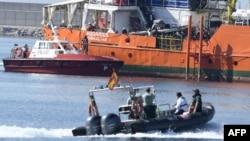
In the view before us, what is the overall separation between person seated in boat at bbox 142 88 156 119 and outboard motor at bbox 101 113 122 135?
140 centimetres

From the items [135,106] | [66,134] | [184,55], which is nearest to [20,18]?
[184,55]

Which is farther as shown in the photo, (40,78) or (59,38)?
(59,38)

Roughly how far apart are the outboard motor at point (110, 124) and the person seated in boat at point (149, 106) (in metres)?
1.40

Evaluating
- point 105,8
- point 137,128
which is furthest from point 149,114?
point 105,8

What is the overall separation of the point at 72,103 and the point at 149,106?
13.1m

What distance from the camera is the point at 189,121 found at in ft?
140

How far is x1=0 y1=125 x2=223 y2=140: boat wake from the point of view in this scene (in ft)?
134

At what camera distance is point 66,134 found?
41719 millimetres

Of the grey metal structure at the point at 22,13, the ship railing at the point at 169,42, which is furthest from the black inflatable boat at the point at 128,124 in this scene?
the grey metal structure at the point at 22,13

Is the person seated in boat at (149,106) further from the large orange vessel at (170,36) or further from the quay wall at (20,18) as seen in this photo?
the quay wall at (20,18)

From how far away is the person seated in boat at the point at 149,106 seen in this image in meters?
41.7

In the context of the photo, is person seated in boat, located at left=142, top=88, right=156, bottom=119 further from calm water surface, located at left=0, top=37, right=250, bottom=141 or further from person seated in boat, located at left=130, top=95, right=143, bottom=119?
calm water surface, located at left=0, top=37, right=250, bottom=141

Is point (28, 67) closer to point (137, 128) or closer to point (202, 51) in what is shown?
point (202, 51)

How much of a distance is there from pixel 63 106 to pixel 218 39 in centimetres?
1940
